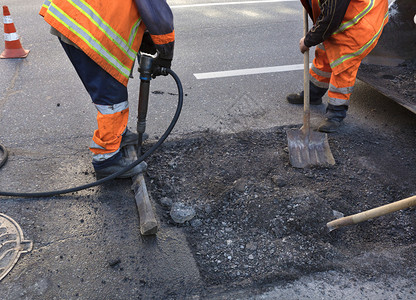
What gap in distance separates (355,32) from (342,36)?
0.36 feet

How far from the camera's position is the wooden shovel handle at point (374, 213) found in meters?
2.14

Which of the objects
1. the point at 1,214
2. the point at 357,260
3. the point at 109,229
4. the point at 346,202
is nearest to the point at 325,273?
the point at 357,260

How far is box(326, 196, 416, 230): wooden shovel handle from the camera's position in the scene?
2139 mm

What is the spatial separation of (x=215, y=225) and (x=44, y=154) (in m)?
1.67

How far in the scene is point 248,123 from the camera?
3.87 m

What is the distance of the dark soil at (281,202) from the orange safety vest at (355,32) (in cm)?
75

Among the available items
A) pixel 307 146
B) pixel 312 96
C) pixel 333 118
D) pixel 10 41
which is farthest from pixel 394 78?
pixel 10 41

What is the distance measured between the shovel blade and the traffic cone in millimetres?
3614

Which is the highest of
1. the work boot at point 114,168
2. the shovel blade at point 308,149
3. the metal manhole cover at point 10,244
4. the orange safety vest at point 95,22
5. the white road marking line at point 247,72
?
the orange safety vest at point 95,22

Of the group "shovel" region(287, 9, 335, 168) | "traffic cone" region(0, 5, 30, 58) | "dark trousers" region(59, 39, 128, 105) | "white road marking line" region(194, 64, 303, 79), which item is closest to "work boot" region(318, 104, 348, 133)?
"shovel" region(287, 9, 335, 168)

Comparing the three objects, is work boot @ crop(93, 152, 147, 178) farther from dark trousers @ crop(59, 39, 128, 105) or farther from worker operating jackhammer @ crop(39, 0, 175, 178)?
dark trousers @ crop(59, 39, 128, 105)

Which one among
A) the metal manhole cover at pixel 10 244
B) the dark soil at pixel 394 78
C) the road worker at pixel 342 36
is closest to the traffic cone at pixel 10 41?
the metal manhole cover at pixel 10 244

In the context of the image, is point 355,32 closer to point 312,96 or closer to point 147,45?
point 312,96

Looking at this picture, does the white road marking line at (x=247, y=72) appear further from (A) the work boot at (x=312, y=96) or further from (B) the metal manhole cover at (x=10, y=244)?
(B) the metal manhole cover at (x=10, y=244)
